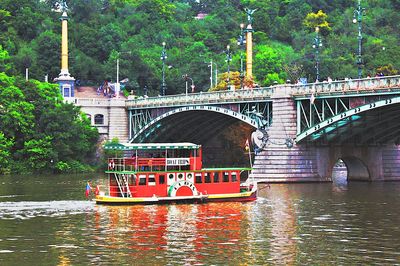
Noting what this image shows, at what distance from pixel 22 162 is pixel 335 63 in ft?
251

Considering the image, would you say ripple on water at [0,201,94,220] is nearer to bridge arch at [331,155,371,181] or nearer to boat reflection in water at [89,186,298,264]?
boat reflection in water at [89,186,298,264]

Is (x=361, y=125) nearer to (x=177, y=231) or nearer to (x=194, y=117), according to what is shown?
(x=194, y=117)

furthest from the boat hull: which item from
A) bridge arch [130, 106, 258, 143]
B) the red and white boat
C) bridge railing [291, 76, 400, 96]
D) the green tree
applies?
the green tree

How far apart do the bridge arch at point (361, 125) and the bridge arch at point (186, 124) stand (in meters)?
18.9

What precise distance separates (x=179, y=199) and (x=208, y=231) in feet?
58.9

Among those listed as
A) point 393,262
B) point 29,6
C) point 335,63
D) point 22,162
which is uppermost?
point 29,6

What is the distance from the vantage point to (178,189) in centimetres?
7856

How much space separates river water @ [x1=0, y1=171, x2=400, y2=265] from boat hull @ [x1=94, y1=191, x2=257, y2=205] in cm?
113

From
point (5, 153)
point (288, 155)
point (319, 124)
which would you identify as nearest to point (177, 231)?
point (319, 124)

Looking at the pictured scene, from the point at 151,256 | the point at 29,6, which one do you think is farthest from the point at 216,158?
the point at 151,256

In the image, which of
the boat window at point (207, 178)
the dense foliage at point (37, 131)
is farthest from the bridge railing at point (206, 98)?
the boat window at point (207, 178)

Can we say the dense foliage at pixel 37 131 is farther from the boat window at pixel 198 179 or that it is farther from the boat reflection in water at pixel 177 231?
the boat reflection in water at pixel 177 231

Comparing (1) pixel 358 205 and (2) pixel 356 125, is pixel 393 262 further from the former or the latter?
(2) pixel 356 125

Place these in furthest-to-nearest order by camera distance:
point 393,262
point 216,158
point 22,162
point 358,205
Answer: point 216,158
point 22,162
point 358,205
point 393,262
